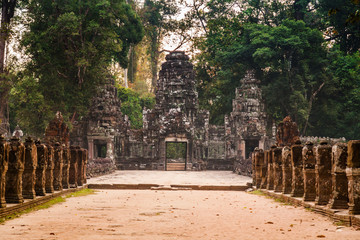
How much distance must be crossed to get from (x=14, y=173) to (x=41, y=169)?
7.12 ft

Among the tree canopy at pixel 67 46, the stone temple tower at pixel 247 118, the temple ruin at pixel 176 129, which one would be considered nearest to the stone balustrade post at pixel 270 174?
the tree canopy at pixel 67 46

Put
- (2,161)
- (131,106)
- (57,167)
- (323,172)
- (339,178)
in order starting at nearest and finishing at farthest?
(339,178) < (2,161) < (323,172) < (57,167) < (131,106)

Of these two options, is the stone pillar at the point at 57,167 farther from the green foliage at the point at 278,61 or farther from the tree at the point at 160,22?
the tree at the point at 160,22

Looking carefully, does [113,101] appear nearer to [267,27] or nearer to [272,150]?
[267,27]

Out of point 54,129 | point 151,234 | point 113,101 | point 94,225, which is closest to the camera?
point 151,234

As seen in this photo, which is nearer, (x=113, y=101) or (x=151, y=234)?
(x=151, y=234)

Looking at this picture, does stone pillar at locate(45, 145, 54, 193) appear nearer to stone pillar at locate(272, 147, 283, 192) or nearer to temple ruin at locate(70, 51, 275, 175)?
stone pillar at locate(272, 147, 283, 192)

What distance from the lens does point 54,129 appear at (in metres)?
19.0

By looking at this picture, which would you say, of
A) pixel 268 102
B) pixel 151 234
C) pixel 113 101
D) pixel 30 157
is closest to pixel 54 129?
pixel 30 157

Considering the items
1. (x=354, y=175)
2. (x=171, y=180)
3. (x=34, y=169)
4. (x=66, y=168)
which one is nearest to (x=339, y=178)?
(x=354, y=175)

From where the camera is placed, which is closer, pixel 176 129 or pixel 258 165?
pixel 258 165

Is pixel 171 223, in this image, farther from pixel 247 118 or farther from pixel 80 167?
pixel 247 118

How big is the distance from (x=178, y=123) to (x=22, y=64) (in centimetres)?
1192

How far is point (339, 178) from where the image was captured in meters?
8.70
